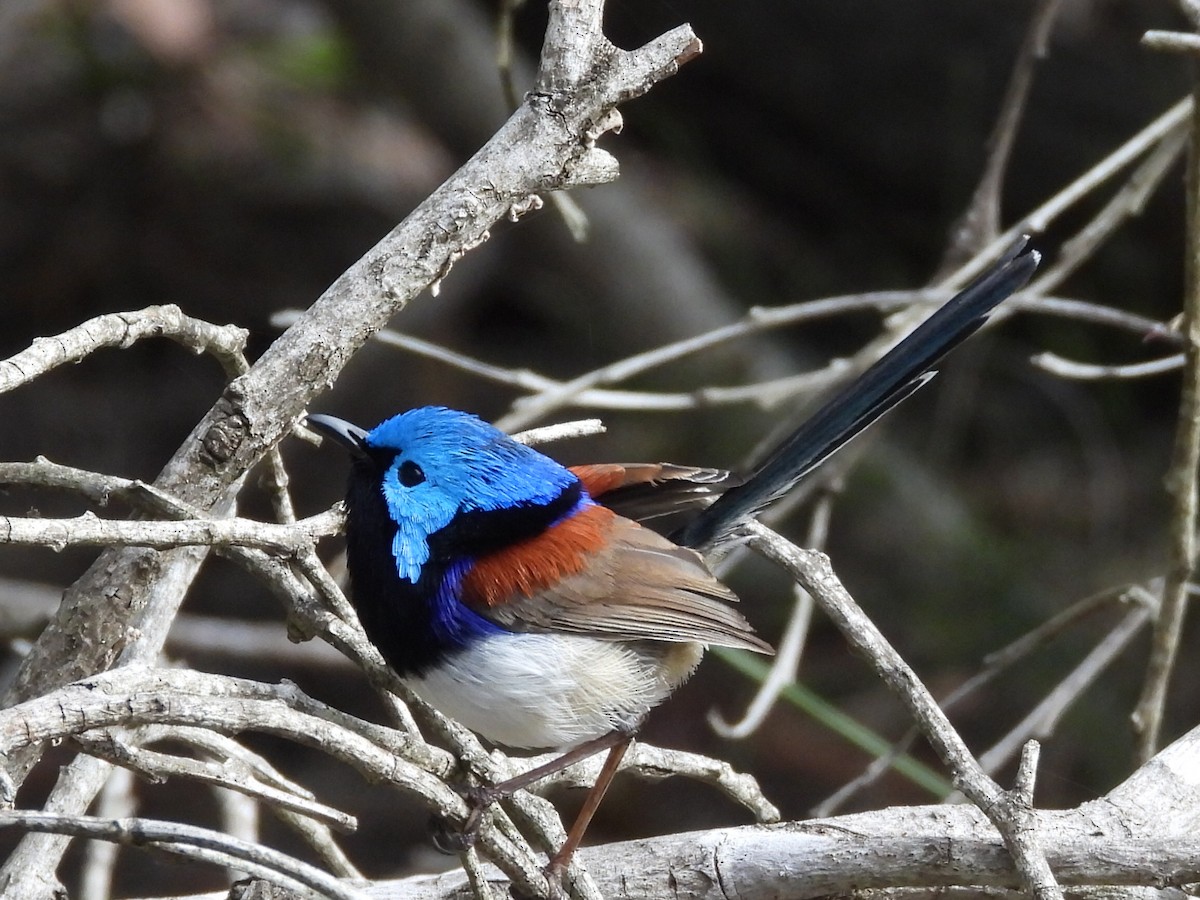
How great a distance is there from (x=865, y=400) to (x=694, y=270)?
12.4 feet

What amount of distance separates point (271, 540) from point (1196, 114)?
83.6 inches

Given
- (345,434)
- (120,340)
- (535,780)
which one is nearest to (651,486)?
(345,434)

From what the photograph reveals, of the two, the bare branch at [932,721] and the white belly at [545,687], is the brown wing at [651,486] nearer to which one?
the bare branch at [932,721]

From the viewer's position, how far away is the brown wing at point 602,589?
3.05 m

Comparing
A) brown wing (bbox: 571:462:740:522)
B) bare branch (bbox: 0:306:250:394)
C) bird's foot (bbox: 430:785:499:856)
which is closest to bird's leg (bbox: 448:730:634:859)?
bird's foot (bbox: 430:785:499:856)

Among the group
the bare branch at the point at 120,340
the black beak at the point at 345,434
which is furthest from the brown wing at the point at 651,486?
the bare branch at the point at 120,340

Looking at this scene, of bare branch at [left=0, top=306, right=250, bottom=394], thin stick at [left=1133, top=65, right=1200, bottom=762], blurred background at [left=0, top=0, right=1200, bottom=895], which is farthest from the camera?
blurred background at [left=0, top=0, right=1200, bottom=895]

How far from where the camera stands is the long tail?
3043mm

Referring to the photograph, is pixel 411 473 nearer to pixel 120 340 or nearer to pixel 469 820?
pixel 120 340

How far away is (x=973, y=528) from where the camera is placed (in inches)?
257

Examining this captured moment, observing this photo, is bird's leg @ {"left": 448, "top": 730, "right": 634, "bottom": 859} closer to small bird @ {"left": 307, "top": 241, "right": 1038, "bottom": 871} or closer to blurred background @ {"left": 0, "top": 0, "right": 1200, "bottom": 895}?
small bird @ {"left": 307, "top": 241, "right": 1038, "bottom": 871}

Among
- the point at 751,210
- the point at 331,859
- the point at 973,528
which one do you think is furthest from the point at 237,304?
the point at 331,859

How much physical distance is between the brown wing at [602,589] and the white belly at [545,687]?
49 mm

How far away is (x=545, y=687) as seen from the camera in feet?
9.78
